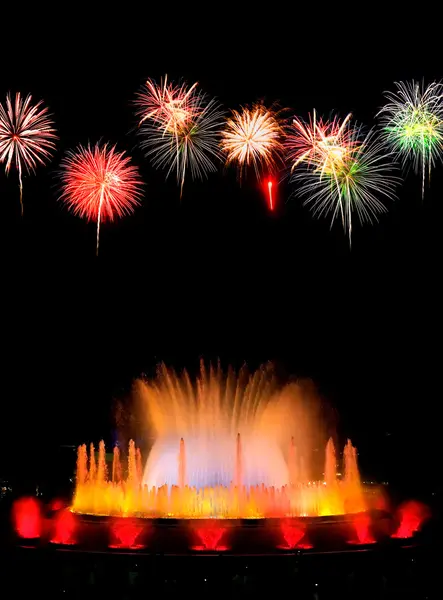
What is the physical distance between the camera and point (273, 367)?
98.8 feet

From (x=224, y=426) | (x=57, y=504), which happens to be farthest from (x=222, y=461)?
(x=57, y=504)

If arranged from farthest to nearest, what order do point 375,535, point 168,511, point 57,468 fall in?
point 57,468 < point 168,511 < point 375,535

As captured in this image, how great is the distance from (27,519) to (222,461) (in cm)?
714

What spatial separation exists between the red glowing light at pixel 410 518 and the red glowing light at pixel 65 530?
29.6 ft

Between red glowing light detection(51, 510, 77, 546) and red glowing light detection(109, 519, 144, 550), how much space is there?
1295mm

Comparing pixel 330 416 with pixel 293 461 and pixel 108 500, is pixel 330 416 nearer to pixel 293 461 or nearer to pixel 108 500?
pixel 293 461

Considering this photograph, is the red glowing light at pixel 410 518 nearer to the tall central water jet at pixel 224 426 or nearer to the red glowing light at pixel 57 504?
the tall central water jet at pixel 224 426

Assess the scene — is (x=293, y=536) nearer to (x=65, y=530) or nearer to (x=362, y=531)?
(x=362, y=531)

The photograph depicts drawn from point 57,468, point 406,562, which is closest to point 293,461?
point 406,562

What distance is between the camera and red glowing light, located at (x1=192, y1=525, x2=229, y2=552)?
1967cm

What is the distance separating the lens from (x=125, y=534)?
66.4ft

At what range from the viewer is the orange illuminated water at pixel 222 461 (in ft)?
76.6

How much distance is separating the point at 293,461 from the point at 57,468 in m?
14.2

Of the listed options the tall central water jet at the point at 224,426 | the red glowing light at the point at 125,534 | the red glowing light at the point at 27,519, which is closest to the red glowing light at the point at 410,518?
the tall central water jet at the point at 224,426
